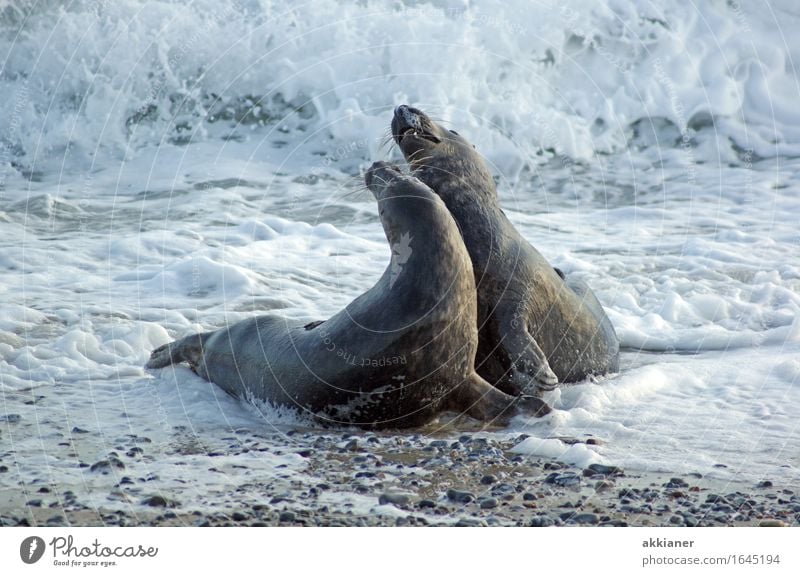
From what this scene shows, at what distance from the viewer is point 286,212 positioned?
42.8ft

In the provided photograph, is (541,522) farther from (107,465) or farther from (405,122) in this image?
(405,122)

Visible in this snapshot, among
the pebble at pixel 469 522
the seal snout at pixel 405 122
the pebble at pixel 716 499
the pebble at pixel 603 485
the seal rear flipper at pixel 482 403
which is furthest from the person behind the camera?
the seal snout at pixel 405 122

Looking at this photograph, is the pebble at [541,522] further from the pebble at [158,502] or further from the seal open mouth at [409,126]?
the seal open mouth at [409,126]

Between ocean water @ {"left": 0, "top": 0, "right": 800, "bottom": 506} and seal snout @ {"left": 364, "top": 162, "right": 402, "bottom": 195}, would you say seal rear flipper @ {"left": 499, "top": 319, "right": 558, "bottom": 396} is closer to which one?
ocean water @ {"left": 0, "top": 0, "right": 800, "bottom": 506}

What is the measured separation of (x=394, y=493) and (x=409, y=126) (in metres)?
2.78

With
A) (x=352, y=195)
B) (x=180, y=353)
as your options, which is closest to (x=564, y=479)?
(x=180, y=353)

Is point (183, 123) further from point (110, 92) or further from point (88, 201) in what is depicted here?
point (88, 201)

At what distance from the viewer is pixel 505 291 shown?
22.8 ft

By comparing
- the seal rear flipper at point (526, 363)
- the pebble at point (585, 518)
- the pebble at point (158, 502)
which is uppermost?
the seal rear flipper at point (526, 363)

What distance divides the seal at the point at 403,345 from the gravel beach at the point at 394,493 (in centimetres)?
29

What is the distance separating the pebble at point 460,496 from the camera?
17.4 ft

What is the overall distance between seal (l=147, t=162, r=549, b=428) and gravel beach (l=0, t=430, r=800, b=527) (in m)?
0.29

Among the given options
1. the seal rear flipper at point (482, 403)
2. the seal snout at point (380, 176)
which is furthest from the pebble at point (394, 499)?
the seal snout at point (380, 176)

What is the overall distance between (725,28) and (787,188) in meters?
5.27
